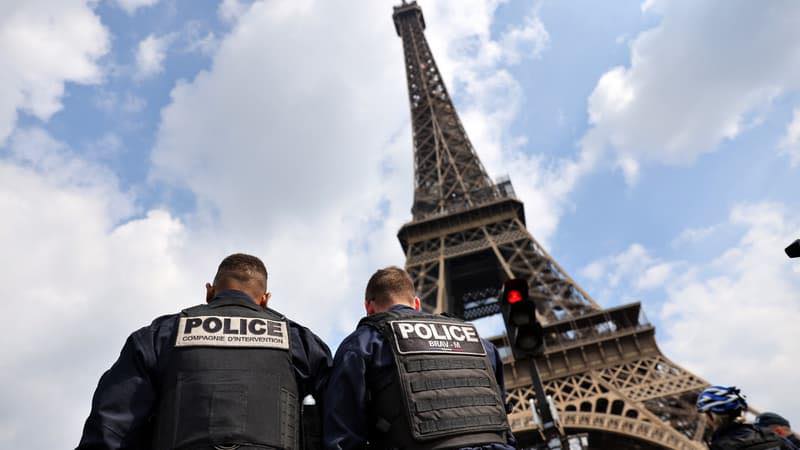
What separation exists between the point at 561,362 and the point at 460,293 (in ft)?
45.8

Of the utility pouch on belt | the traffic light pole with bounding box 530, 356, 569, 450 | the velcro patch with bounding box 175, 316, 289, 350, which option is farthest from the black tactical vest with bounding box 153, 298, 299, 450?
the traffic light pole with bounding box 530, 356, 569, 450

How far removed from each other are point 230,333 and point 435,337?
4.13 feet

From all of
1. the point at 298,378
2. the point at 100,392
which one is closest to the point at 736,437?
the point at 298,378

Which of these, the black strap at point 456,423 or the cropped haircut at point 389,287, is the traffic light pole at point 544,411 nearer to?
the cropped haircut at point 389,287

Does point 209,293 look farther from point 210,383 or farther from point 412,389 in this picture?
point 412,389

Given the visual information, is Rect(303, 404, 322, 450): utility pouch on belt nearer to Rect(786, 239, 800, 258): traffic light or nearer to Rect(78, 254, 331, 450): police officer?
Rect(78, 254, 331, 450): police officer

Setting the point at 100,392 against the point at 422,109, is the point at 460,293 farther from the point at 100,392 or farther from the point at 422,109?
the point at 100,392

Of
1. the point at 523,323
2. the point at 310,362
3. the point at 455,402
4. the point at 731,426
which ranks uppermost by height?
the point at 523,323

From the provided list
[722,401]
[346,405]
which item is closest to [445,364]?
[346,405]

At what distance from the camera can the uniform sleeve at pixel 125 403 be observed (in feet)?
8.39

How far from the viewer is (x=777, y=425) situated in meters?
4.18

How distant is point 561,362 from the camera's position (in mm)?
22609

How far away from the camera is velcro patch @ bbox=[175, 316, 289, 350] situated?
2984mm

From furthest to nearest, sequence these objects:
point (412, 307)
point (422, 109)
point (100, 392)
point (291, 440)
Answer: point (422, 109) < point (412, 307) < point (291, 440) < point (100, 392)
